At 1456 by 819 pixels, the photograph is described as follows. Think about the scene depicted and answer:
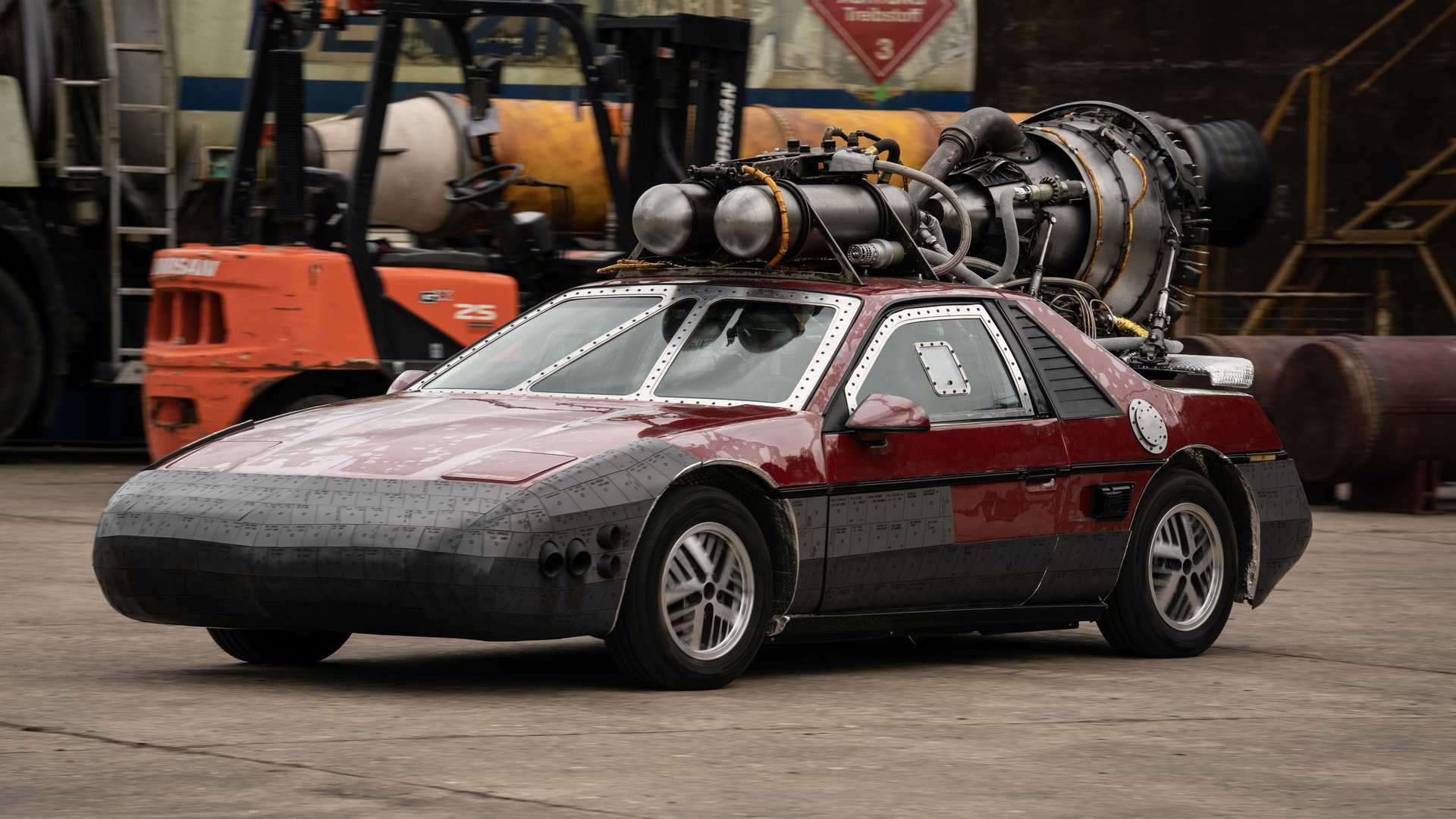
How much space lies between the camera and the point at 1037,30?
2755 cm

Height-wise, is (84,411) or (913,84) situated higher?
(913,84)

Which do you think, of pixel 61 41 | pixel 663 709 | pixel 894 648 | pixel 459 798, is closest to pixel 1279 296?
pixel 61 41

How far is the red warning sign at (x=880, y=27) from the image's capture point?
65.0 feet

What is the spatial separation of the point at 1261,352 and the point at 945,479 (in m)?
10.3

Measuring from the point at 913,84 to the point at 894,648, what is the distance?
11548 millimetres

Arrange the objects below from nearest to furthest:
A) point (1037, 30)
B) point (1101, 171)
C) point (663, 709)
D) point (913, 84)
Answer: point (663, 709), point (1101, 171), point (913, 84), point (1037, 30)

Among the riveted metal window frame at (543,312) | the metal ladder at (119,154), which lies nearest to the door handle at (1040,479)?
the riveted metal window frame at (543,312)

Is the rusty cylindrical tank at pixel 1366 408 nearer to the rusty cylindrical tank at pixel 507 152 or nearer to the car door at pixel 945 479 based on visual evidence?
the rusty cylindrical tank at pixel 507 152

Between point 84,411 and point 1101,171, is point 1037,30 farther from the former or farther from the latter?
point 1101,171

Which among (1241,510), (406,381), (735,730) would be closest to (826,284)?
(406,381)

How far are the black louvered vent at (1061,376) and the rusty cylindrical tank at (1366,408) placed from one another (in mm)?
8426

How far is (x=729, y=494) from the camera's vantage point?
24.7 ft

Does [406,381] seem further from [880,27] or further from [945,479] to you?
[880,27]

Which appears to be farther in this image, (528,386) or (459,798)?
(528,386)
